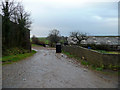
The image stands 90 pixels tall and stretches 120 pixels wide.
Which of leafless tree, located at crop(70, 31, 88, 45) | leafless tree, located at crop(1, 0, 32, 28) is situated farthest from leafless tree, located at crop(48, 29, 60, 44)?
leafless tree, located at crop(1, 0, 32, 28)

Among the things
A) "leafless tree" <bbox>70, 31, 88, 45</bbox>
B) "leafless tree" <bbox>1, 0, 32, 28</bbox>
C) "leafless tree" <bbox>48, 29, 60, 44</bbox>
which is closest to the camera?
"leafless tree" <bbox>1, 0, 32, 28</bbox>

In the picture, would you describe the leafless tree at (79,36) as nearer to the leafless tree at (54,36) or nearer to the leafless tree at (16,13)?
the leafless tree at (16,13)

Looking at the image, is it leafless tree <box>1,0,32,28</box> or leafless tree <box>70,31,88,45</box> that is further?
leafless tree <box>70,31,88,45</box>

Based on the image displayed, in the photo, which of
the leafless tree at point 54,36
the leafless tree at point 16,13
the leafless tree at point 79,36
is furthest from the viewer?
the leafless tree at point 54,36

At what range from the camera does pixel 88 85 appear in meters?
4.27

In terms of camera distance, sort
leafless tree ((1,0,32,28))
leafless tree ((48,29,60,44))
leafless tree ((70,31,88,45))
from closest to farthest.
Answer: leafless tree ((1,0,32,28)) < leafless tree ((70,31,88,45)) < leafless tree ((48,29,60,44))

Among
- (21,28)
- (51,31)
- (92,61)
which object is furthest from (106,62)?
(51,31)

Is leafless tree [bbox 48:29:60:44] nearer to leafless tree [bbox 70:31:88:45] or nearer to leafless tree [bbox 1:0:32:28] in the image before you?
leafless tree [bbox 70:31:88:45]

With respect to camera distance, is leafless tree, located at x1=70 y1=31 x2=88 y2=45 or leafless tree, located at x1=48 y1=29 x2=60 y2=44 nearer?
leafless tree, located at x1=70 y1=31 x2=88 y2=45

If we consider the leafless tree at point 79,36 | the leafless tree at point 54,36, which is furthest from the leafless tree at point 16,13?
the leafless tree at point 54,36

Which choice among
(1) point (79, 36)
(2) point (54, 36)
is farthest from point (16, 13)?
(2) point (54, 36)

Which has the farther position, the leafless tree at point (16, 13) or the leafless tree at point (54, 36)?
the leafless tree at point (54, 36)

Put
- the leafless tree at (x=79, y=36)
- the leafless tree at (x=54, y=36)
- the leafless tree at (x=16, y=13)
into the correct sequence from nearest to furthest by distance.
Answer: the leafless tree at (x=16, y=13)
the leafless tree at (x=79, y=36)
the leafless tree at (x=54, y=36)

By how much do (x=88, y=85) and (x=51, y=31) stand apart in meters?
56.4
